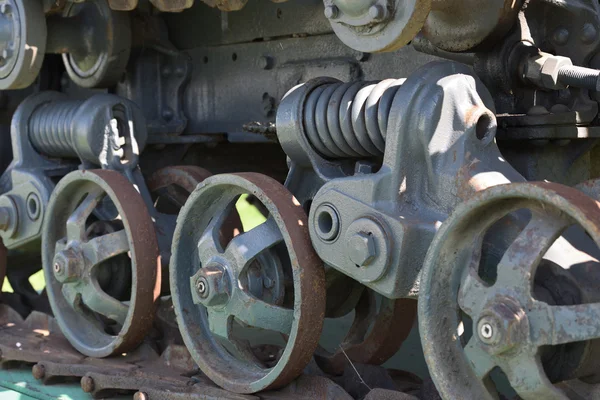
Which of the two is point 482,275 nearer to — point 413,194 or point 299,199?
point 413,194

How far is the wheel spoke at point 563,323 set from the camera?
1.93 meters

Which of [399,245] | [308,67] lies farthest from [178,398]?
[308,67]

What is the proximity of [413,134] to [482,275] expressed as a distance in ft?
1.16

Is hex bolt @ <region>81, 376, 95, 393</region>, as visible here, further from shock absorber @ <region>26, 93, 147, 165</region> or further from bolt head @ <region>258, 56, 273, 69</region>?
bolt head @ <region>258, 56, 273, 69</region>

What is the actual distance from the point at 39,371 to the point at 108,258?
1.31ft

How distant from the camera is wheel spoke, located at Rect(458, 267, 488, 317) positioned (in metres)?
2.12

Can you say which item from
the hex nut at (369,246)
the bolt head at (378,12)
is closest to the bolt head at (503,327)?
the hex nut at (369,246)

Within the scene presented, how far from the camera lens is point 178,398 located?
276 centimetres

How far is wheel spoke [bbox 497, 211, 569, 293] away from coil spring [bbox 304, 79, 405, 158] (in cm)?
50

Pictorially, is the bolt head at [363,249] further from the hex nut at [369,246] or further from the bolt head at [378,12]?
the bolt head at [378,12]

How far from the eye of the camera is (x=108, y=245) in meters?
3.16

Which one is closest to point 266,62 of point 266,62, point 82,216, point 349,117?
point 266,62

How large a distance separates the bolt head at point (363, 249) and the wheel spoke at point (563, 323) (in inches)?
17.6

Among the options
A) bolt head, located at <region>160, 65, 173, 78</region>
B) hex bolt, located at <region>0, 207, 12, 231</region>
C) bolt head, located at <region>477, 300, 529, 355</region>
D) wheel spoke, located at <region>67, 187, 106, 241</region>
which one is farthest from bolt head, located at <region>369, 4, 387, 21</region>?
hex bolt, located at <region>0, 207, 12, 231</region>
